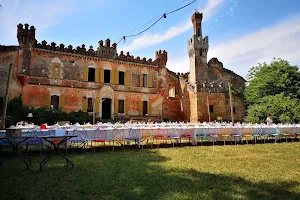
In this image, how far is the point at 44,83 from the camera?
60.2 feet

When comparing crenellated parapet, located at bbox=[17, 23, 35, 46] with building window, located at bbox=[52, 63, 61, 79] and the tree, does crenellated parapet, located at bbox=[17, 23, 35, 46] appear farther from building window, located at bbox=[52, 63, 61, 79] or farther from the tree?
the tree

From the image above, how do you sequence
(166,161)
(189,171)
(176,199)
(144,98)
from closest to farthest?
1. (176,199)
2. (189,171)
3. (166,161)
4. (144,98)

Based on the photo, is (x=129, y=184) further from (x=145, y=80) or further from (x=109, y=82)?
(x=145, y=80)

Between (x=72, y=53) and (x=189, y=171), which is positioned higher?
(x=72, y=53)

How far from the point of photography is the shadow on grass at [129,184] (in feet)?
11.2

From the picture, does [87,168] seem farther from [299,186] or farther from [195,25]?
[195,25]

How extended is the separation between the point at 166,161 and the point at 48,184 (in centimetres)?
307

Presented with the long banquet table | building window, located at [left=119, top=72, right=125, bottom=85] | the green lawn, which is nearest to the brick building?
building window, located at [left=119, top=72, right=125, bottom=85]

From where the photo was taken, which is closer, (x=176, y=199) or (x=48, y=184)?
(x=176, y=199)

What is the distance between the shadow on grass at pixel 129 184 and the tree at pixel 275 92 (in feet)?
49.9

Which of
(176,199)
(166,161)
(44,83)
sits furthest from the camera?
(44,83)

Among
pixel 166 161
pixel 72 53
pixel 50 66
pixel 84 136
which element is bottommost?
pixel 166 161

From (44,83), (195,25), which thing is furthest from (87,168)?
(195,25)

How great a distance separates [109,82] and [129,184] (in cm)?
1787
